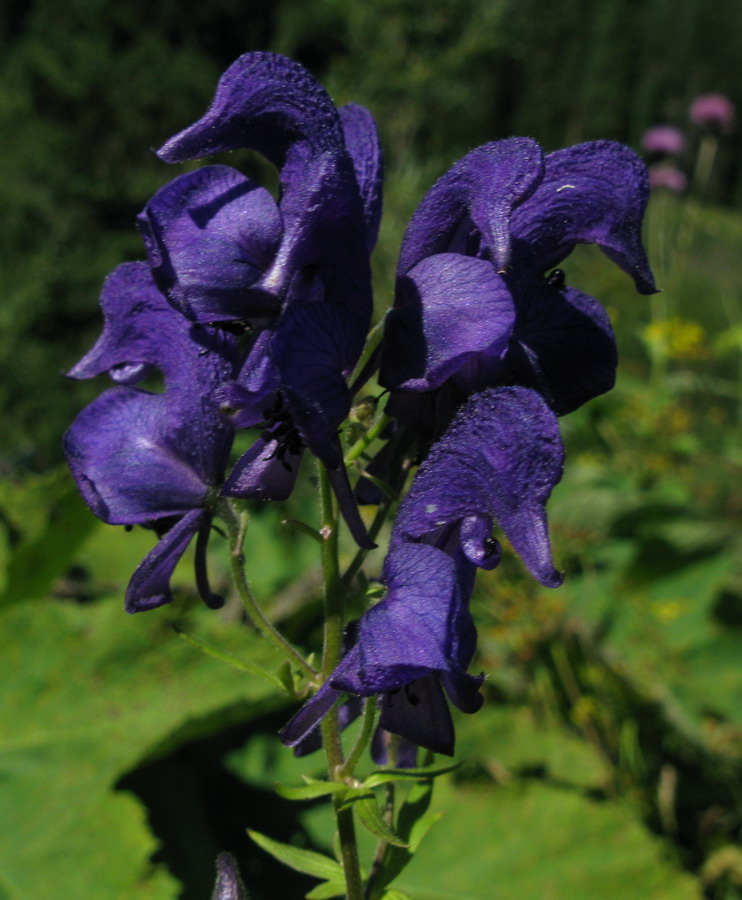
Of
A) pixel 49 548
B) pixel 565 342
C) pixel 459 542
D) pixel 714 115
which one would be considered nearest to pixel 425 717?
pixel 459 542

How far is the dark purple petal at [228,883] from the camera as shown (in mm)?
954

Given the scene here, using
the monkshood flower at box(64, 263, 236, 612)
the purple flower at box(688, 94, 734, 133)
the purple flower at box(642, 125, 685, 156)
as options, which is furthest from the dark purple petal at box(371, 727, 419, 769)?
the purple flower at box(688, 94, 734, 133)

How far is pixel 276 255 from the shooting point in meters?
0.80

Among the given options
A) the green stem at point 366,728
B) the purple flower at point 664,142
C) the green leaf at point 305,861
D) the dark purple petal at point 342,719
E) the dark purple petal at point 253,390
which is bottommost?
the purple flower at point 664,142

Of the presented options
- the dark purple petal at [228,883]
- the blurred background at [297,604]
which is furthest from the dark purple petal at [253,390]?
the blurred background at [297,604]

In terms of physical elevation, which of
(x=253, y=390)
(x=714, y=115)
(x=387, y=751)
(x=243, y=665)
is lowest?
(x=714, y=115)

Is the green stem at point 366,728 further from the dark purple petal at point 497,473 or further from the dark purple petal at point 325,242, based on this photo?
the dark purple petal at point 325,242

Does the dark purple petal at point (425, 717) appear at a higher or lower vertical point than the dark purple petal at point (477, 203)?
lower

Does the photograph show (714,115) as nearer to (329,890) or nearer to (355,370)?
(355,370)

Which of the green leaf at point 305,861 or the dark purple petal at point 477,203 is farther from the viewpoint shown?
the green leaf at point 305,861

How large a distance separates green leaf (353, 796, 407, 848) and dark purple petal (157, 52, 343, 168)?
614mm

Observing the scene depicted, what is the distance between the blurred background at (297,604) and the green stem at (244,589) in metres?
0.60

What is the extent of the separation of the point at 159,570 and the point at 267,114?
0.44m

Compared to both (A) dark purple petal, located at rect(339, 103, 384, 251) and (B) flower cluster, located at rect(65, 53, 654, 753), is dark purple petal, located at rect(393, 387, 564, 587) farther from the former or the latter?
(A) dark purple petal, located at rect(339, 103, 384, 251)
